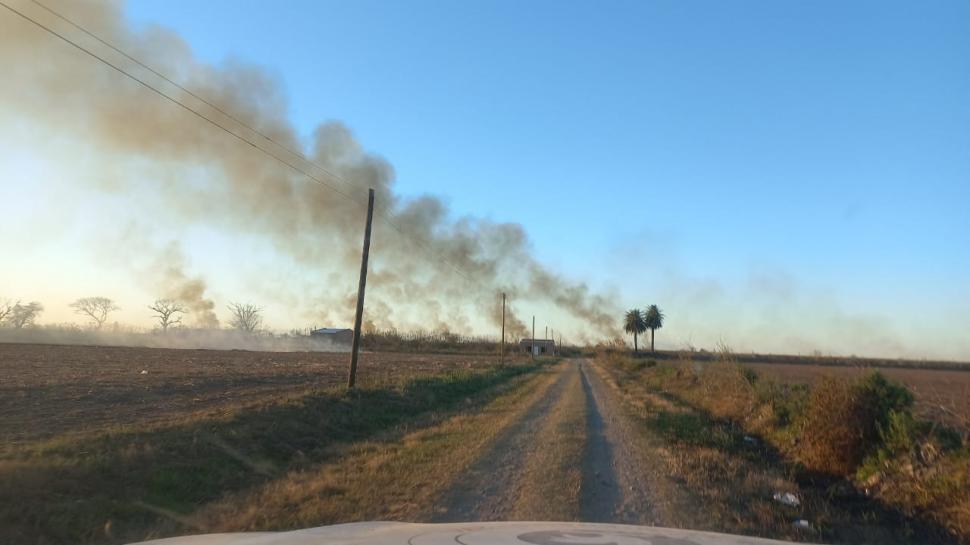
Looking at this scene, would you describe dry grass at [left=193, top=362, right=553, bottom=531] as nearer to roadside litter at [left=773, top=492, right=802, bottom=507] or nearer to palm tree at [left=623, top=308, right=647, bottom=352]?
roadside litter at [left=773, top=492, right=802, bottom=507]

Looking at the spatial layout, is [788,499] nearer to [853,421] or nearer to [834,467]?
[834,467]

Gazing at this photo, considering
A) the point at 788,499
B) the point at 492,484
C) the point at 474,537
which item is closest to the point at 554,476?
the point at 492,484

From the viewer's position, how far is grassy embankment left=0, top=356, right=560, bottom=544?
7605mm

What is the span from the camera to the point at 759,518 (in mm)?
7926

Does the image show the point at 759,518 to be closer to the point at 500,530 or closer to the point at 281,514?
the point at 500,530

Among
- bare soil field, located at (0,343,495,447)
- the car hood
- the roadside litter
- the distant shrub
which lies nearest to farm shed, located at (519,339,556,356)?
bare soil field, located at (0,343,495,447)

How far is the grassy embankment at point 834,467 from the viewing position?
7973 mm

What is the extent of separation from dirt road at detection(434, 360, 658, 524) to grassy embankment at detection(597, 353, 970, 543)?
812 mm

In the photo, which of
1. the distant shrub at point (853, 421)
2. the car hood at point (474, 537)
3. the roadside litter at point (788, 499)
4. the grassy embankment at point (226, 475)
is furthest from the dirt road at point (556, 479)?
the distant shrub at point (853, 421)

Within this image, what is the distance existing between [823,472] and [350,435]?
1047 cm

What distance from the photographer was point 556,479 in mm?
10062

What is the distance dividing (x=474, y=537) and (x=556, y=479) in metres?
6.03

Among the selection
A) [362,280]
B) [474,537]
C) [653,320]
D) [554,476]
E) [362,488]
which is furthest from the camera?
[653,320]

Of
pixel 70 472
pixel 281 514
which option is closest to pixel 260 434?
pixel 70 472
